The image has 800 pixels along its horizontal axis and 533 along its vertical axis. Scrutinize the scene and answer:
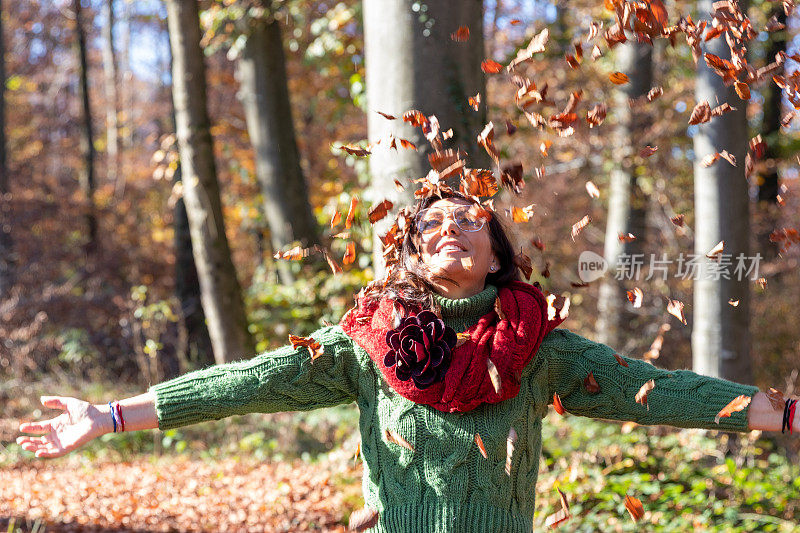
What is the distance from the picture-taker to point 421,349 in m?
2.16

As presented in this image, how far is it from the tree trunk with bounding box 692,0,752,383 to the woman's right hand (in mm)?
4122

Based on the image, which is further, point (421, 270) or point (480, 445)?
point (421, 270)

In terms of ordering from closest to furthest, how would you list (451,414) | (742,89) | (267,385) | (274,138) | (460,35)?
(451,414)
(267,385)
(742,89)
(460,35)
(274,138)

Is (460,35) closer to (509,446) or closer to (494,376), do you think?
(494,376)

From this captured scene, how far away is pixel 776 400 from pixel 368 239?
323 centimetres

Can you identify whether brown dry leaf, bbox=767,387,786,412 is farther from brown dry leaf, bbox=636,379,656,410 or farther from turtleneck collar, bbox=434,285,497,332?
turtleneck collar, bbox=434,285,497,332

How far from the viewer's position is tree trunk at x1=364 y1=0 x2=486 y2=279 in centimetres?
328

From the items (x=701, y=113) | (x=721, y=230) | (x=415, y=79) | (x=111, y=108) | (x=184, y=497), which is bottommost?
(x=184, y=497)

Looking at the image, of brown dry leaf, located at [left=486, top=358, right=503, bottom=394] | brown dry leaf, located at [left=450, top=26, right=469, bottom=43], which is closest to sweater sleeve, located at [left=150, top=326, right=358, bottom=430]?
brown dry leaf, located at [left=486, top=358, right=503, bottom=394]

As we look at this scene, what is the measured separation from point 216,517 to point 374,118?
2.62m

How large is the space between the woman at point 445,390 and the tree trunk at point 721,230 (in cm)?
312

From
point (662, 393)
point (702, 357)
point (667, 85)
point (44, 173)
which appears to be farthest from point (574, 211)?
point (662, 393)

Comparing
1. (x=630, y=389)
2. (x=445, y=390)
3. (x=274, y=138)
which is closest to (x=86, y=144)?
(x=274, y=138)

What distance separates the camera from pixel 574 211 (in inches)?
456
